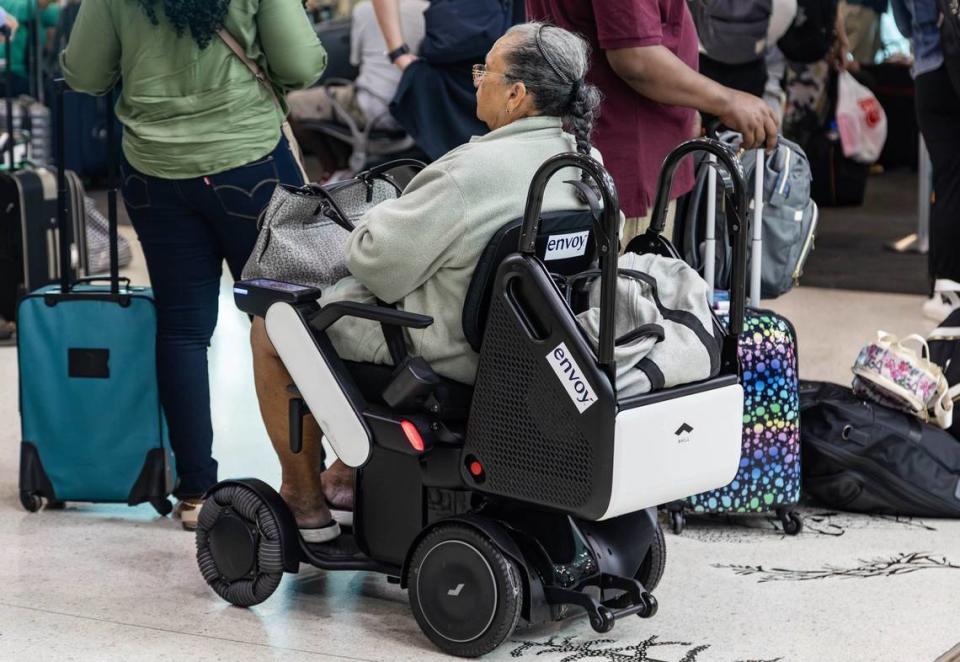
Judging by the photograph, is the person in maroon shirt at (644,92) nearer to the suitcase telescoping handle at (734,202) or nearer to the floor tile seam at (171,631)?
the suitcase telescoping handle at (734,202)

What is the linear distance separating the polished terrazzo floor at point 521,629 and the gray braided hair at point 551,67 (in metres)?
0.92

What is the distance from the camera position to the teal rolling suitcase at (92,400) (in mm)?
3555

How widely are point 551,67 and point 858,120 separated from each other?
573cm

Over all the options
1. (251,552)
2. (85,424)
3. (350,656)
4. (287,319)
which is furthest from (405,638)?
(85,424)

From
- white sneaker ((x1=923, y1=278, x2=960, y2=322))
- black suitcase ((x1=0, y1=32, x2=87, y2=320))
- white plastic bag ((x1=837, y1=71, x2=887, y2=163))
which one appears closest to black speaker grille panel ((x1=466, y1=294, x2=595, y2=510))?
white sneaker ((x1=923, y1=278, x2=960, y2=322))

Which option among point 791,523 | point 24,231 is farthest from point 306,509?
point 24,231

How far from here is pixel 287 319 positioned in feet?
9.23

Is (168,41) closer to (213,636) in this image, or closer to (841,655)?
(213,636)

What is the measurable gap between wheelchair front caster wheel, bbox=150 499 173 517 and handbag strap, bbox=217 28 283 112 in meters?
0.94

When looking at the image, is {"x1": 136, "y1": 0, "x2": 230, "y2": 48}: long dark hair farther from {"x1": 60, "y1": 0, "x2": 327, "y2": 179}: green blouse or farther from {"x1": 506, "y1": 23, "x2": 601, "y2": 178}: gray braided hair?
{"x1": 506, "y1": 23, "x2": 601, "y2": 178}: gray braided hair

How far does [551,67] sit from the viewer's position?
2.75 metres

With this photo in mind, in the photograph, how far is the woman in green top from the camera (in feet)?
10.8

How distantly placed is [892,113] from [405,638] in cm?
829

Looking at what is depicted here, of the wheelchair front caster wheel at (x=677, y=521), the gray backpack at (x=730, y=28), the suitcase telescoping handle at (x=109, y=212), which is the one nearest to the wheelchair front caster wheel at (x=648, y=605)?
the wheelchair front caster wheel at (x=677, y=521)
